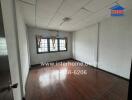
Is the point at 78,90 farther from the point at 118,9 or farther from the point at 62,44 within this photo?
the point at 62,44

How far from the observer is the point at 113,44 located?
121 inches

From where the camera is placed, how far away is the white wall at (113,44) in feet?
8.66

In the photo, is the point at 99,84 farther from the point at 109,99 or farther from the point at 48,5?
the point at 48,5

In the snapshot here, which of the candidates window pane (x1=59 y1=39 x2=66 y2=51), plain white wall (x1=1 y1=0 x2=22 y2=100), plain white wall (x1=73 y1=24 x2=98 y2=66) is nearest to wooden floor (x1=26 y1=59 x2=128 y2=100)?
plain white wall (x1=1 y1=0 x2=22 y2=100)

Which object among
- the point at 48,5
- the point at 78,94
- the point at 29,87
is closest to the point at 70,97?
the point at 78,94

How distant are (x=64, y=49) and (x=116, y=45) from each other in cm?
363

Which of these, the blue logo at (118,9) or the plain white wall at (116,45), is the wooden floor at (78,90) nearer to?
the plain white wall at (116,45)

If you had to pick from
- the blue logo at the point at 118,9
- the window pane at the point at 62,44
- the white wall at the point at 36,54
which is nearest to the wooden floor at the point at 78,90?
the white wall at the point at 36,54

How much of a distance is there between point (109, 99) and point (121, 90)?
26.1 inches

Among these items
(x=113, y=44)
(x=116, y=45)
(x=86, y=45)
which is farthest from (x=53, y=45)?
(x=116, y=45)

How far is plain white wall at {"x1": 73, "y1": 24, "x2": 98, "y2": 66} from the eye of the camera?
4.04 metres

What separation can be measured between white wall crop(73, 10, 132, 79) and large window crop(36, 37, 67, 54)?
1970 mm

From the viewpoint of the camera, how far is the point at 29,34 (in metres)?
4.39

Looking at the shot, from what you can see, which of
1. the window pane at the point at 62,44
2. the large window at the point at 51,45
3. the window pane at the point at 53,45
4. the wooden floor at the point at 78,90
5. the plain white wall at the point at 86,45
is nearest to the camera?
the wooden floor at the point at 78,90
